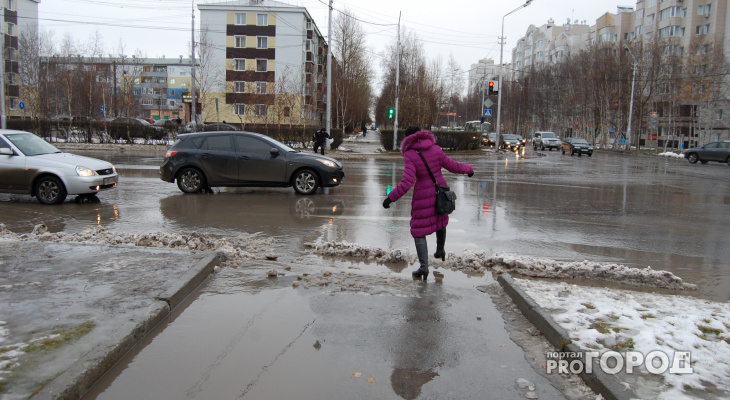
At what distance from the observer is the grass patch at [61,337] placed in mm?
3838

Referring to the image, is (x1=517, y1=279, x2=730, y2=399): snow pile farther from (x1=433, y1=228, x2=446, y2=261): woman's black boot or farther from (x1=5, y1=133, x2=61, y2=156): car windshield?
(x1=5, y1=133, x2=61, y2=156): car windshield

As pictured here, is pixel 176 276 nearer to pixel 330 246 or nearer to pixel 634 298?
pixel 330 246

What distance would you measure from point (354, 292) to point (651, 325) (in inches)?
110

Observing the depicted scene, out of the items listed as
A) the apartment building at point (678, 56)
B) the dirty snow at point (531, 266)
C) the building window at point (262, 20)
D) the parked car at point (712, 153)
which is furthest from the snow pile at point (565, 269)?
the building window at point (262, 20)

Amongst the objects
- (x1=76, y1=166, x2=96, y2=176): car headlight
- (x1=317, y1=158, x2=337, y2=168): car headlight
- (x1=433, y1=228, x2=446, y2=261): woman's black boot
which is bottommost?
(x1=433, y1=228, x2=446, y2=261): woman's black boot

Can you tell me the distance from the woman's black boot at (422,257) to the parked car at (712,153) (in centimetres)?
3822

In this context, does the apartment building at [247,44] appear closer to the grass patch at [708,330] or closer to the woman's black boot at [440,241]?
the woman's black boot at [440,241]

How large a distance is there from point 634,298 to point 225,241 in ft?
17.3

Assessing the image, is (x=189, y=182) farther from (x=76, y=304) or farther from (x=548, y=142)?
(x=548, y=142)

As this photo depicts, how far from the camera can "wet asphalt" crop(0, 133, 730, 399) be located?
372 cm

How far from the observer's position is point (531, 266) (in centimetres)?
674

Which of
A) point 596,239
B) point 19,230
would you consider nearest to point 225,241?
point 19,230

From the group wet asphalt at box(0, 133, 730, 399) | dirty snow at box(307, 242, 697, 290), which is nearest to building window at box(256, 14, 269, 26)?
wet asphalt at box(0, 133, 730, 399)

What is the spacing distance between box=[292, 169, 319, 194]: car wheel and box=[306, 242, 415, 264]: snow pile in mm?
5613
